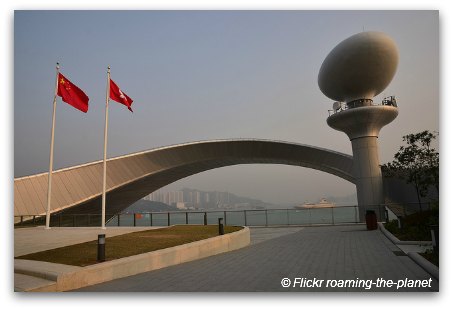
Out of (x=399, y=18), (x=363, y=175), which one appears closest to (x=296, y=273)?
(x=399, y=18)

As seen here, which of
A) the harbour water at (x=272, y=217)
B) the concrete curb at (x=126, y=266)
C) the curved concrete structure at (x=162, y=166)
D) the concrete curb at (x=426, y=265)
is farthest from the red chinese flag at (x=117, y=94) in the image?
the concrete curb at (x=426, y=265)

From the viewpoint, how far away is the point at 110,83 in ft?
54.2

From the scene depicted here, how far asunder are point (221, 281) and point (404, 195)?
87.0ft

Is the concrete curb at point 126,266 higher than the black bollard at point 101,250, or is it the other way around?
the black bollard at point 101,250

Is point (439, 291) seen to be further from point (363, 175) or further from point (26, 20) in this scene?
point (363, 175)

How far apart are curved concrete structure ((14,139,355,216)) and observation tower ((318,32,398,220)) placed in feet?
37.4

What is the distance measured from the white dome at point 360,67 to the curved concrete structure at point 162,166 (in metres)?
13.5

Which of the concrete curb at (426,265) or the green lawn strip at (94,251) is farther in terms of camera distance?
the green lawn strip at (94,251)

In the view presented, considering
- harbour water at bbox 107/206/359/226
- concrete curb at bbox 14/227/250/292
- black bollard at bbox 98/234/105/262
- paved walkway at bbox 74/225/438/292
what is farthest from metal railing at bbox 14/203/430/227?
black bollard at bbox 98/234/105/262

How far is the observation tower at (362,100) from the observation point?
24.8m

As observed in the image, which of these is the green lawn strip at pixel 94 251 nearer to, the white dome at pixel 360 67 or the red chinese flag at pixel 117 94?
the red chinese flag at pixel 117 94

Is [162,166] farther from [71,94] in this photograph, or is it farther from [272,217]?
[71,94]

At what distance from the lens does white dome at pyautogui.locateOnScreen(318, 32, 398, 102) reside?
2386 cm

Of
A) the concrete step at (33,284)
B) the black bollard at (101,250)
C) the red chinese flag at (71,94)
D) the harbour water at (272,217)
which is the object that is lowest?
the harbour water at (272,217)
